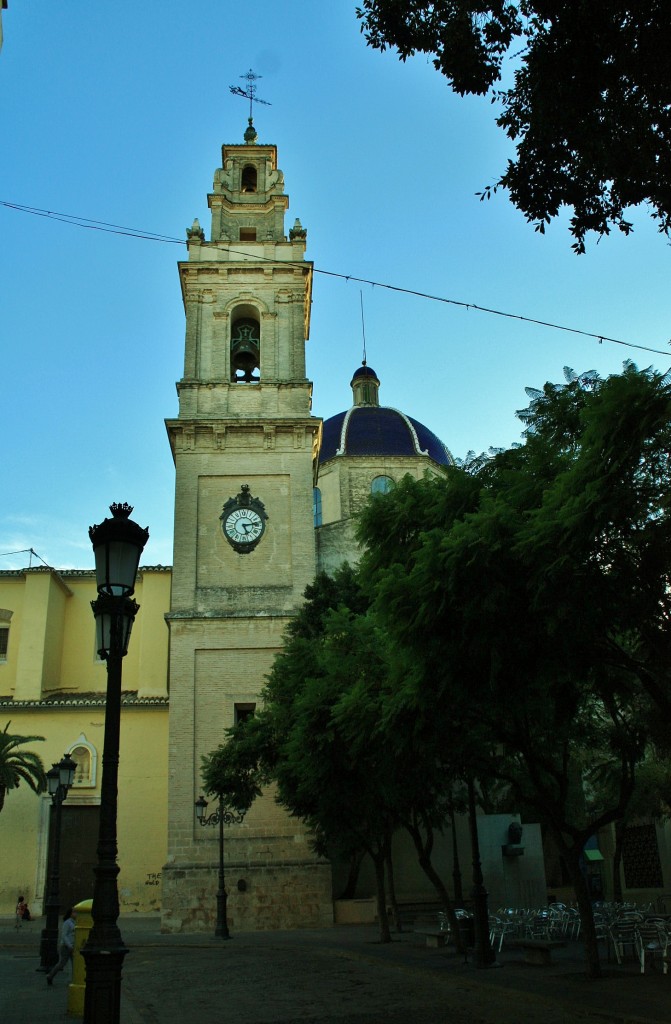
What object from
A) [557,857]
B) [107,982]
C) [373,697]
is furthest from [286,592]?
[107,982]

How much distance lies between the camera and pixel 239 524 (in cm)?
3031

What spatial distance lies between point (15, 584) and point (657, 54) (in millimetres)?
34380

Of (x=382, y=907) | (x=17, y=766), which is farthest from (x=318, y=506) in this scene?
(x=382, y=907)

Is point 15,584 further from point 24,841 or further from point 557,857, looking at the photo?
Result: point 557,857

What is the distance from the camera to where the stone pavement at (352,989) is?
10.5m

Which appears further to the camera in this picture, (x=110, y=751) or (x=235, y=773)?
(x=235, y=773)

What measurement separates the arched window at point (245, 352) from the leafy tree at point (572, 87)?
82.9 feet

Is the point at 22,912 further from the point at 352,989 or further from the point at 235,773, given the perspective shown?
the point at 352,989

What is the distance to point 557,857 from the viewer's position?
126 feet

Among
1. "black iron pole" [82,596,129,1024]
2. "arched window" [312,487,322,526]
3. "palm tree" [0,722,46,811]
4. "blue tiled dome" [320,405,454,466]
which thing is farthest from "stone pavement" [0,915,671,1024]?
"blue tiled dome" [320,405,454,466]

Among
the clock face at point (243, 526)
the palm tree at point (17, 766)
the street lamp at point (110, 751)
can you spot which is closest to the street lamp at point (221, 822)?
the palm tree at point (17, 766)

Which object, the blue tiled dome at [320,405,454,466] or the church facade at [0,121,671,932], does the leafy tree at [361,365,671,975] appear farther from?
the blue tiled dome at [320,405,454,466]

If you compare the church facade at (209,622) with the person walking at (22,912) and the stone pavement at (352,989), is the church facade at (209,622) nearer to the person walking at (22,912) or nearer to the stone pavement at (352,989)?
the person walking at (22,912)

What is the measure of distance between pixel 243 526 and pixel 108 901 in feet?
76.4
